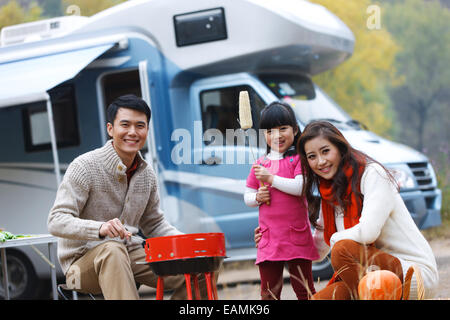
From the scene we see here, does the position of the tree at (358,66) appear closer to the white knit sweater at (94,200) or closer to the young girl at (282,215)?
the young girl at (282,215)

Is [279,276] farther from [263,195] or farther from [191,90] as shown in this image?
[191,90]

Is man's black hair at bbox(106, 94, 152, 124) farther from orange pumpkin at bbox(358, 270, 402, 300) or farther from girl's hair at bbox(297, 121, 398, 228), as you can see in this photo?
orange pumpkin at bbox(358, 270, 402, 300)

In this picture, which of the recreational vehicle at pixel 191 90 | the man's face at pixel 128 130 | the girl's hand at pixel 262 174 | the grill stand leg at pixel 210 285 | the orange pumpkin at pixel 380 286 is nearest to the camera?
the orange pumpkin at pixel 380 286

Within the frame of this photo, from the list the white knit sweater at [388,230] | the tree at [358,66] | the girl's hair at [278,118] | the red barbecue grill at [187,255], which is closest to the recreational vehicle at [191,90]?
the girl's hair at [278,118]

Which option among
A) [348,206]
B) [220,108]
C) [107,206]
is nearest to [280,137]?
[348,206]

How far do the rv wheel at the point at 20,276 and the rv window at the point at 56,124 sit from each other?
43.2 inches

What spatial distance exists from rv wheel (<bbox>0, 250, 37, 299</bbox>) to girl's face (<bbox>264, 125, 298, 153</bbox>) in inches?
160

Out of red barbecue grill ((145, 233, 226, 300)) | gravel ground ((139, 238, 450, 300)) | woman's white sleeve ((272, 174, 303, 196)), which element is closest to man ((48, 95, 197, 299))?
red barbecue grill ((145, 233, 226, 300))

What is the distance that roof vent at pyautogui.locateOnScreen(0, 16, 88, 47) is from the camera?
723cm

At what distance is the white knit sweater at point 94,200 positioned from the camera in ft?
11.5

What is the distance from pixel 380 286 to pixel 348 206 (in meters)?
0.51

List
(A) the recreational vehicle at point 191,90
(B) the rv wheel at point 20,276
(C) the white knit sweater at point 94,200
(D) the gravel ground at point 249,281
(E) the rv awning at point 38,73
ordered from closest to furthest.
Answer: (C) the white knit sweater at point 94,200 → (D) the gravel ground at point 249,281 → (E) the rv awning at point 38,73 → (A) the recreational vehicle at point 191,90 → (B) the rv wheel at point 20,276

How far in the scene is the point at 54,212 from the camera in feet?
11.6

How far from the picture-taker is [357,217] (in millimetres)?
3529
